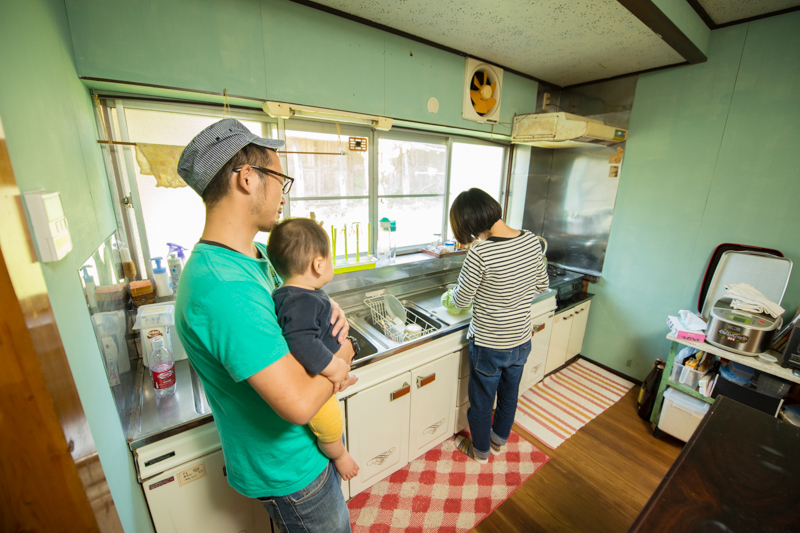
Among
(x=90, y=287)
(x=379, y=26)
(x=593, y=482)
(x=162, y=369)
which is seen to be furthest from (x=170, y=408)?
(x=593, y=482)

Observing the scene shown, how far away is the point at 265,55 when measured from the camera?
4.29ft

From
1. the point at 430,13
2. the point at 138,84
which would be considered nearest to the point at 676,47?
the point at 430,13

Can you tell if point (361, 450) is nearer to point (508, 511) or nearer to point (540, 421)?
point (508, 511)

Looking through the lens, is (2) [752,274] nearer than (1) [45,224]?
No

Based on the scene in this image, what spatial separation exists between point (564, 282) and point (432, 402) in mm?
1482

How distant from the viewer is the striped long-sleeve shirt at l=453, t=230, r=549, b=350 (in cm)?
143

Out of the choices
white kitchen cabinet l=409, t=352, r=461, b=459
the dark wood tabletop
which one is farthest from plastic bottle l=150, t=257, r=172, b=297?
the dark wood tabletop

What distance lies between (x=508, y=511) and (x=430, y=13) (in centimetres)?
245

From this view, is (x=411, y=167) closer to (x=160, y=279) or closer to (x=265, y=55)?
(x=265, y=55)

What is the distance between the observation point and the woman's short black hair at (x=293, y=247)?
2.82 feet

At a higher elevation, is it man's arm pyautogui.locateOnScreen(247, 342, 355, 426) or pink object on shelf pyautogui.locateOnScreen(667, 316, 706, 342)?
man's arm pyautogui.locateOnScreen(247, 342, 355, 426)

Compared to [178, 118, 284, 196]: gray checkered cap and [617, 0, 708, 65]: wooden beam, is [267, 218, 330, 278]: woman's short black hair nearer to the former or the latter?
[178, 118, 284, 196]: gray checkered cap

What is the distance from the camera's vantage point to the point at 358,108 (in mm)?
1586

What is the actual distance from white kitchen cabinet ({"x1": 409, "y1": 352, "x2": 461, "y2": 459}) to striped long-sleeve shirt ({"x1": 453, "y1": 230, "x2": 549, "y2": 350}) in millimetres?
266
